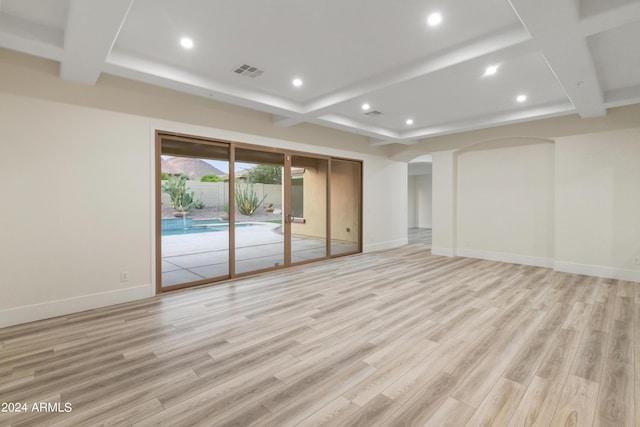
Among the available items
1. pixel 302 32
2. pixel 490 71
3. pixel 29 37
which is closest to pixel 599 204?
pixel 490 71

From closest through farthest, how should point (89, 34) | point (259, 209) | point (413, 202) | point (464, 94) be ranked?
point (89, 34), point (464, 94), point (259, 209), point (413, 202)

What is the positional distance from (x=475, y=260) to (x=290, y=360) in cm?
586

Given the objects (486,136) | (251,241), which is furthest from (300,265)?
(486,136)

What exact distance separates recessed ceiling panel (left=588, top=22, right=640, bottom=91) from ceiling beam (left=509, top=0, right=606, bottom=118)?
15cm

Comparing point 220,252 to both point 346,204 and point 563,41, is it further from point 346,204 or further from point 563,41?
point 563,41

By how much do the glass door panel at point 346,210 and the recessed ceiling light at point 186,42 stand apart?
15.3 feet

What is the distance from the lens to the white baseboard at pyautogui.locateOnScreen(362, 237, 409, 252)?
8008mm

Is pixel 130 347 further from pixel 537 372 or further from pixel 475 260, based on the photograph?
pixel 475 260

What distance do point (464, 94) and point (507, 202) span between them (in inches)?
130

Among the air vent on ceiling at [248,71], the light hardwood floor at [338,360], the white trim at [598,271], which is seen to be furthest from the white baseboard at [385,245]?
the air vent on ceiling at [248,71]

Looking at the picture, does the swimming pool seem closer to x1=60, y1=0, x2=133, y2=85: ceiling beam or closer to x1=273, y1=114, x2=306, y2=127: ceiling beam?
x1=273, y1=114, x2=306, y2=127: ceiling beam

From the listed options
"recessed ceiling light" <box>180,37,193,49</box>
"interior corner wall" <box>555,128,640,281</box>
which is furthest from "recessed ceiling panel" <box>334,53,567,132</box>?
"recessed ceiling light" <box>180,37,193,49</box>

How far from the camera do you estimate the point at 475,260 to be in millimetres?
6949

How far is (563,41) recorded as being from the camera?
283 centimetres
